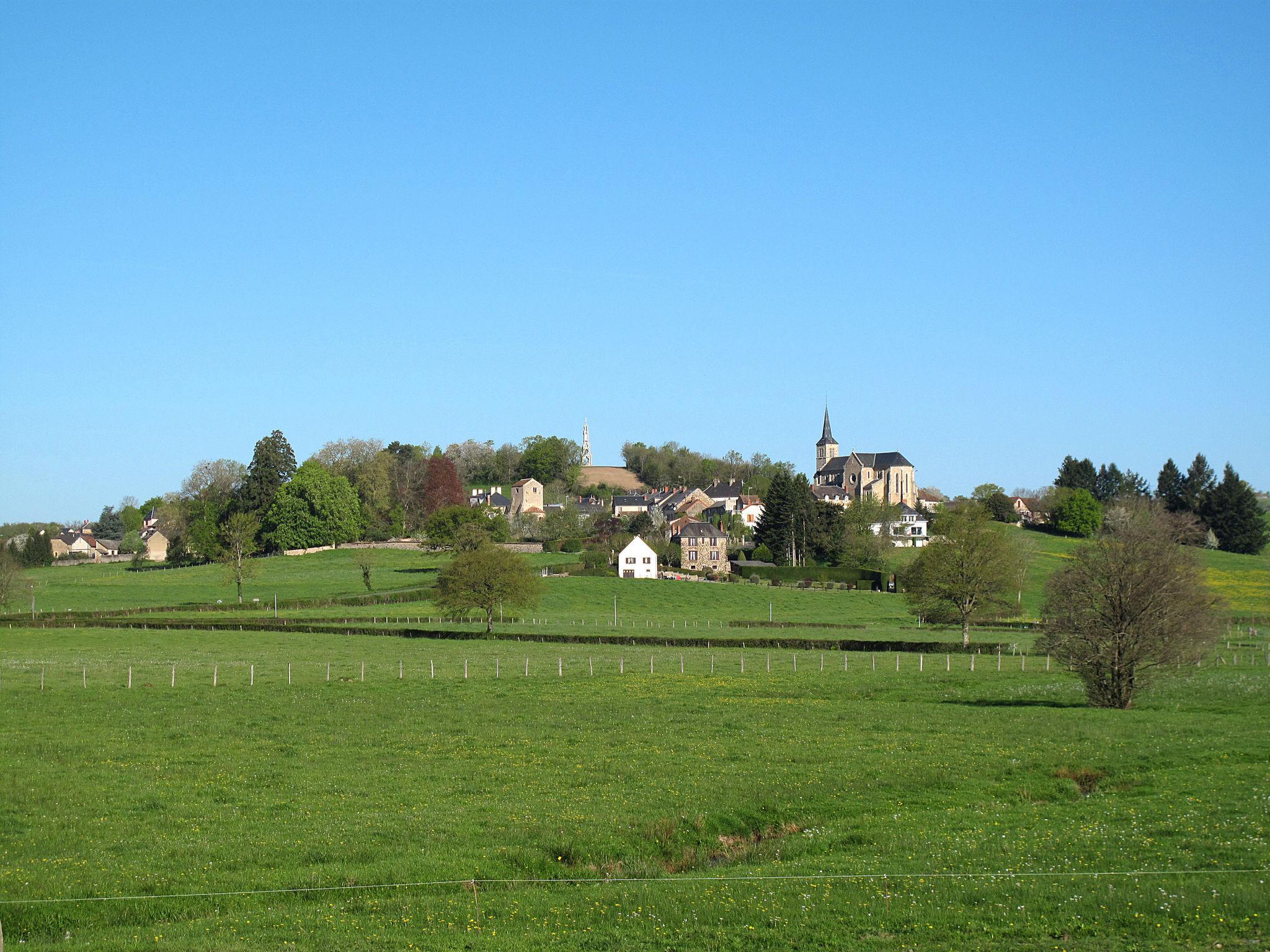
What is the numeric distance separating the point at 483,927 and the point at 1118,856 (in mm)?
9394

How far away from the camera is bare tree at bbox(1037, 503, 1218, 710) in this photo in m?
35.9

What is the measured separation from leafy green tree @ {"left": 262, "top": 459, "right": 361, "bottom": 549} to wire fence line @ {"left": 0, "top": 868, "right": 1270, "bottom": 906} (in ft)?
418

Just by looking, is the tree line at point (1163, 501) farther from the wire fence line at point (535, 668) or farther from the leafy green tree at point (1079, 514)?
the wire fence line at point (535, 668)

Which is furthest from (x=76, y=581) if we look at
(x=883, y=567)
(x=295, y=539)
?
(x=883, y=567)

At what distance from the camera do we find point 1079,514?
157 metres

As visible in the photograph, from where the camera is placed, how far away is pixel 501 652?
5725 cm

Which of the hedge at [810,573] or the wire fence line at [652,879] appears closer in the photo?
the wire fence line at [652,879]

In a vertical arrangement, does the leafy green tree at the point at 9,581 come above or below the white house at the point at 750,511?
below

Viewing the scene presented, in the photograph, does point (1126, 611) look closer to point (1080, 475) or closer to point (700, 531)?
point (700, 531)

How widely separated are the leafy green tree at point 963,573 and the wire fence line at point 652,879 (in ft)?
159

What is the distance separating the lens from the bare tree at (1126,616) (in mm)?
35875

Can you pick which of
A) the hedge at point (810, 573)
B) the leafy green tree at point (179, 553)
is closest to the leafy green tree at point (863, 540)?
the hedge at point (810, 573)

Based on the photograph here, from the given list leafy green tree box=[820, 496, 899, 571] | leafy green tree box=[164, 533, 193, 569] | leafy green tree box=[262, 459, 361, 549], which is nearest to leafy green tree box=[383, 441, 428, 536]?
leafy green tree box=[262, 459, 361, 549]

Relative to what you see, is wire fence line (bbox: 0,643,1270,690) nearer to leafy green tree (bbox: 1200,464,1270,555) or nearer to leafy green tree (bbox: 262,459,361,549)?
leafy green tree (bbox: 262,459,361,549)
